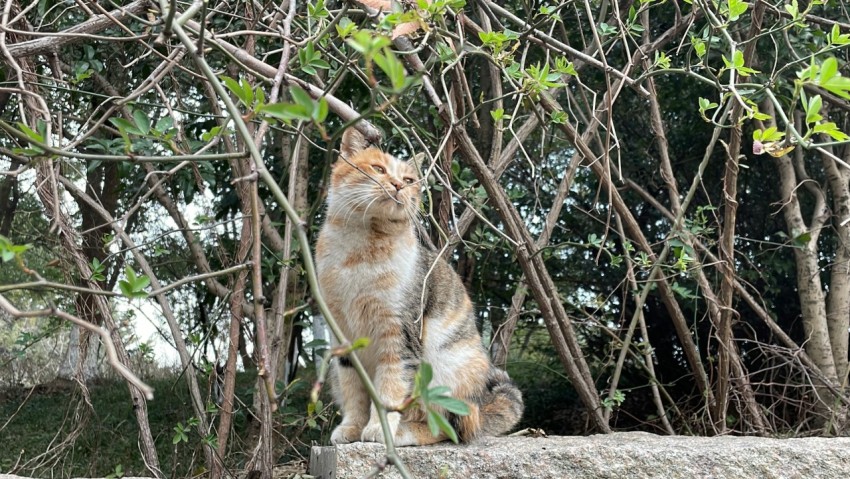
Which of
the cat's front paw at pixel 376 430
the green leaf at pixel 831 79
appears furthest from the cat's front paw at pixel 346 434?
the green leaf at pixel 831 79

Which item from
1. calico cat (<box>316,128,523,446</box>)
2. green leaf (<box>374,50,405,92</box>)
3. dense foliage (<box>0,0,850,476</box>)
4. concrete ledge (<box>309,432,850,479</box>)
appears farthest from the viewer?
calico cat (<box>316,128,523,446</box>)

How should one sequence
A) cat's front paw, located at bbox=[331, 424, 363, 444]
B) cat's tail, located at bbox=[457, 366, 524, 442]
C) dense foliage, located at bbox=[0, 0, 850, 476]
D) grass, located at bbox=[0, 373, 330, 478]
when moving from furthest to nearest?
grass, located at bbox=[0, 373, 330, 478]
cat's tail, located at bbox=[457, 366, 524, 442]
cat's front paw, located at bbox=[331, 424, 363, 444]
dense foliage, located at bbox=[0, 0, 850, 476]

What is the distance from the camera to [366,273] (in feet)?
12.1

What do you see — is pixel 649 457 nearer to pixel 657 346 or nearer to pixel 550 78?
pixel 550 78

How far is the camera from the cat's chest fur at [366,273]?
3.65 meters

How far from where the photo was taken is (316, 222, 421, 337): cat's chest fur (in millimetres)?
3654

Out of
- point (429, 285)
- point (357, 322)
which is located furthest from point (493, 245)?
point (357, 322)

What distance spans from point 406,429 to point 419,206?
3.25 ft

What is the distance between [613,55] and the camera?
7262 millimetres

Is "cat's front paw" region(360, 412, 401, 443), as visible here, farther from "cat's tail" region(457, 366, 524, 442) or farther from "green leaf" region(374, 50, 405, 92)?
"green leaf" region(374, 50, 405, 92)

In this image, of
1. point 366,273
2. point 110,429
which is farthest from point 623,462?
point 110,429

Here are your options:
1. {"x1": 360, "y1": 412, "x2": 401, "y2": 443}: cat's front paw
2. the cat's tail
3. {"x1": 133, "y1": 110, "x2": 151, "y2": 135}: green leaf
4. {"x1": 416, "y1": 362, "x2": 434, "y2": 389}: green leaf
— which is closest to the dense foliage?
{"x1": 133, "y1": 110, "x2": 151, "y2": 135}: green leaf

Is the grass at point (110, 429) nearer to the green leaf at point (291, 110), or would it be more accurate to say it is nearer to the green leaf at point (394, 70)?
the green leaf at point (291, 110)

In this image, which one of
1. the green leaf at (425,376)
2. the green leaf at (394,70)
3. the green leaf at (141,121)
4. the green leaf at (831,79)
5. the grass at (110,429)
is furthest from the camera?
the grass at (110,429)
